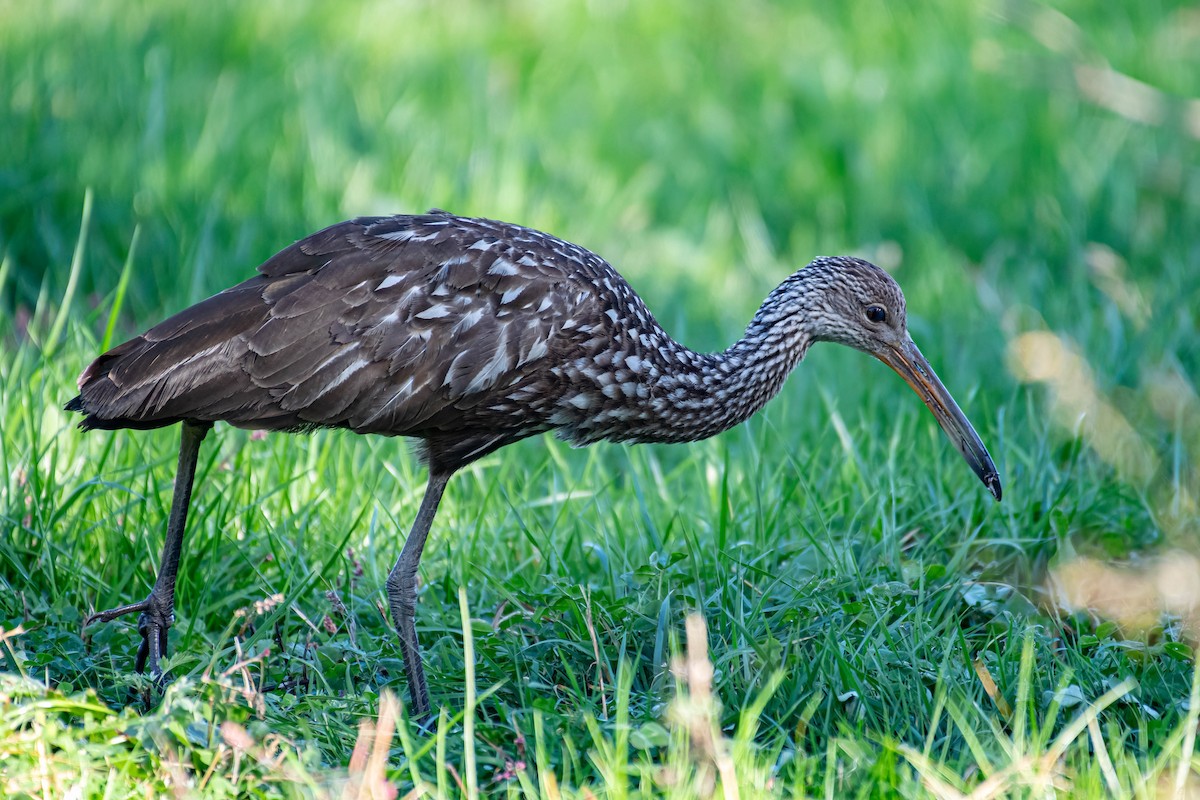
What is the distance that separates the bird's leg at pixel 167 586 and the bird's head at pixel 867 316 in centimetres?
193

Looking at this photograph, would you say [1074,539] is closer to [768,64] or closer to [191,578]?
[191,578]

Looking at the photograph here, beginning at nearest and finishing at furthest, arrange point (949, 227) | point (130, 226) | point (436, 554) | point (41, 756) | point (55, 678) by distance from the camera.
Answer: point (41, 756) < point (55, 678) < point (436, 554) < point (130, 226) < point (949, 227)

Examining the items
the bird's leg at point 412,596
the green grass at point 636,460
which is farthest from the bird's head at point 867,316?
the bird's leg at point 412,596

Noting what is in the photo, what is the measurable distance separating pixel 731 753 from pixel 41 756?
154cm

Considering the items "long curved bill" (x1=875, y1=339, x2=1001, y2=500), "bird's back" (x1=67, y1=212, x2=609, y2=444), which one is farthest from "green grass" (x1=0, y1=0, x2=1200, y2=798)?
"bird's back" (x1=67, y1=212, x2=609, y2=444)

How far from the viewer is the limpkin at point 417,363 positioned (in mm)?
3852

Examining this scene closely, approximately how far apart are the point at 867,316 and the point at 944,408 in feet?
1.28

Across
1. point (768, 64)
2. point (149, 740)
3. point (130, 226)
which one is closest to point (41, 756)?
point (149, 740)

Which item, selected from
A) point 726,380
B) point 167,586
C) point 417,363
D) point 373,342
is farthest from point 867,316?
point 167,586

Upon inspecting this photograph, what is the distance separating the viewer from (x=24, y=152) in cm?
643

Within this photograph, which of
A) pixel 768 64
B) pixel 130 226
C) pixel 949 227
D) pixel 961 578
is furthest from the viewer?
pixel 768 64

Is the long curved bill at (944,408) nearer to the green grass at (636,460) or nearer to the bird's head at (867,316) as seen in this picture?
the bird's head at (867,316)

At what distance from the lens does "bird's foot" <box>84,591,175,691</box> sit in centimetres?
389

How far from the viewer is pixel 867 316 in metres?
4.56
